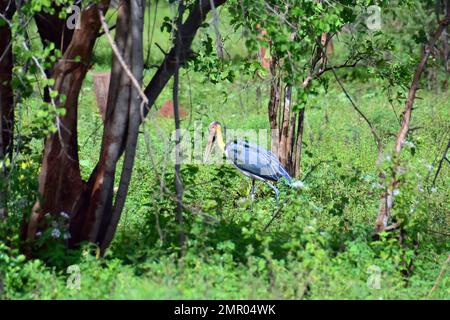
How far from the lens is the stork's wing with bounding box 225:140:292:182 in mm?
10664

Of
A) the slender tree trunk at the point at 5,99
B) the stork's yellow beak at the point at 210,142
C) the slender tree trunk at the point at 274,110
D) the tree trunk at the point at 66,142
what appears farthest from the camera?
the stork's yellow beak at the point at 210,142

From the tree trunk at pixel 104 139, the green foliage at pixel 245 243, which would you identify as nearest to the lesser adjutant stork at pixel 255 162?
the green foliage at pixel 245 243

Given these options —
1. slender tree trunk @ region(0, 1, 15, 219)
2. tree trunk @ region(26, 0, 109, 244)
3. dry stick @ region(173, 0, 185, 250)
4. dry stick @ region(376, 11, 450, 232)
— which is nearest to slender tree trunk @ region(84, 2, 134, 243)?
tree trunk @ region(26, 0, 109, 244)

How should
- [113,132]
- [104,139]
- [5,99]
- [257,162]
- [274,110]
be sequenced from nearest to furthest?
[113,132] < [104,139] < [5,99] < [257,162] < [274,110]

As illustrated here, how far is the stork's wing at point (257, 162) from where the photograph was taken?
1066cm

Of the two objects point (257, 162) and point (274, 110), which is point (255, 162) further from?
point (274, 110)

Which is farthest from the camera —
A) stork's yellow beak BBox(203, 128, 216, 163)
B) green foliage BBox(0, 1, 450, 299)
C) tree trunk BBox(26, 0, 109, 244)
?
stork's yellow beak BBox(203, 128, 216, 163)

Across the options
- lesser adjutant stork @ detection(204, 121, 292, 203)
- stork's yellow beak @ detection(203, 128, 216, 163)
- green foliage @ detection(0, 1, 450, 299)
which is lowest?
green foliage @ detection(0, 1, 450, 299)

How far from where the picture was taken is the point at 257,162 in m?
10.8

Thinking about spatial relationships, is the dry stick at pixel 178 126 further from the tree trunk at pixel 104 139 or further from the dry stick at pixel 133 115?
the dry stick at pixel 133 115

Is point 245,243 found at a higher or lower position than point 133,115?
lower

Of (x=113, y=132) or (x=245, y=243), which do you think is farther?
(x=245, y=243)

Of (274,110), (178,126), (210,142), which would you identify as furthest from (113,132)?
(210,142)

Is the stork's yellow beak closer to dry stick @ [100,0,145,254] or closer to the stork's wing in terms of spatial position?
the stork's wing
